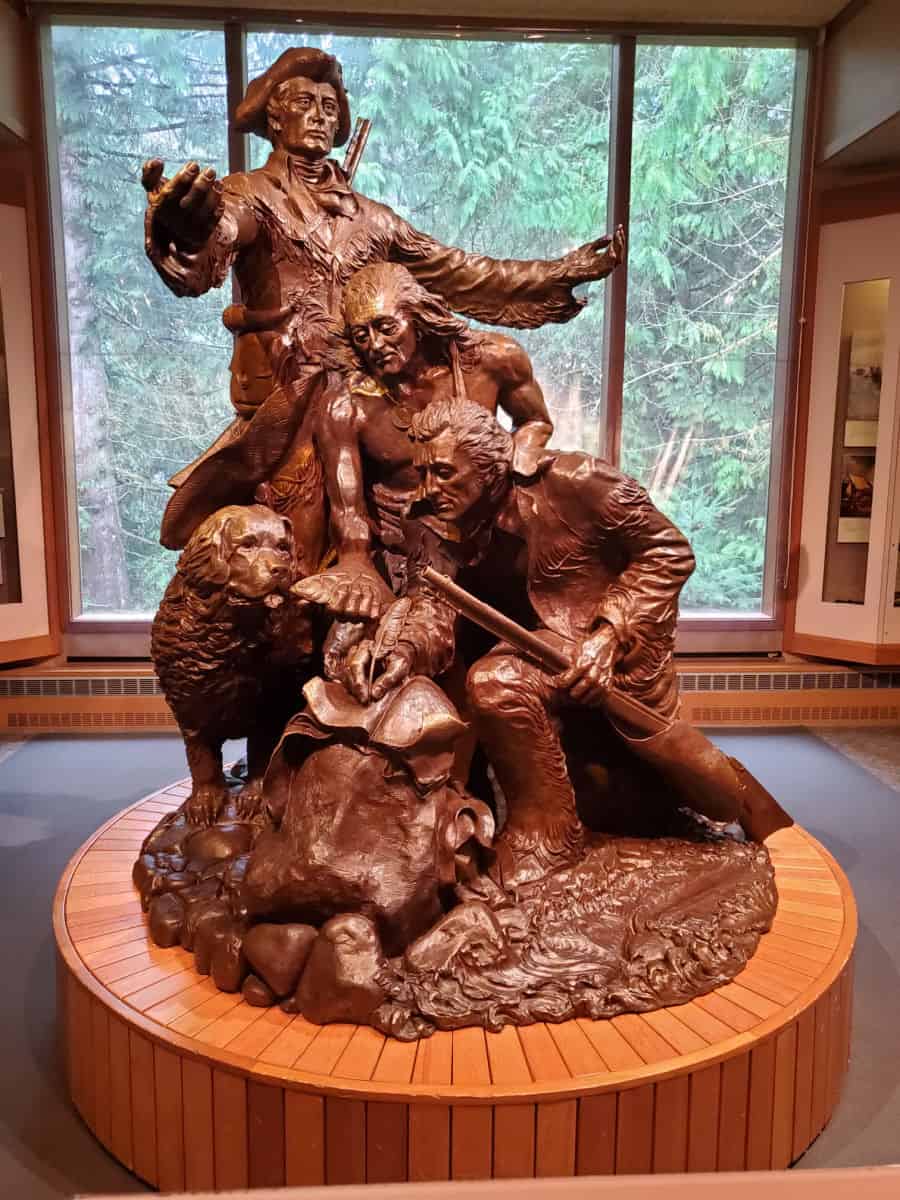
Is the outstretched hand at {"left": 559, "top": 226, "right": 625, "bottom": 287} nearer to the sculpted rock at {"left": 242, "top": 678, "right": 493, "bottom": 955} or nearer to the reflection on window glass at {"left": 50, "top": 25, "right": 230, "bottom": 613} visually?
the sculpted rock at {"left": 242, "top": 678, "right": 493, "bottom": 955}

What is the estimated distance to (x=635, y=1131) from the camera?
6.45ft

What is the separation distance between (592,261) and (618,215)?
9.08 feet

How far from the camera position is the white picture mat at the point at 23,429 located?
538 cm

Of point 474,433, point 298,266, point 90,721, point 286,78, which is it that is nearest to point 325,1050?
point 474,433

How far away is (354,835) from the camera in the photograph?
7.40ft

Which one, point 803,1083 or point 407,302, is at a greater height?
point 407,302

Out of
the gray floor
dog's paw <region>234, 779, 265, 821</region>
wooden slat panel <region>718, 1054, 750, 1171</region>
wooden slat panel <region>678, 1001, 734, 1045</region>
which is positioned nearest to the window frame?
the gray floor

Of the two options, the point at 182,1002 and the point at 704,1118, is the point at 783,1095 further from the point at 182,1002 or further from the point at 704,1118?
the point at 182,1002

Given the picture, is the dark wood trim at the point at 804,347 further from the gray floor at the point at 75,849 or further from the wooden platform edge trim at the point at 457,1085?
the wooden platform edge trim at the point at 457,1085

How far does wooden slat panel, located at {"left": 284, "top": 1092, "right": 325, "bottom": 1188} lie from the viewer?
191cm

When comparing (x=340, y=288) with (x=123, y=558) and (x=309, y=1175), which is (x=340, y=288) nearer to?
(x=309, y=1175)

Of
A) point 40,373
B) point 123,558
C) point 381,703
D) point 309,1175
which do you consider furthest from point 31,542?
point 309,1175

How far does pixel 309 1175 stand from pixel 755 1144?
3.20ft

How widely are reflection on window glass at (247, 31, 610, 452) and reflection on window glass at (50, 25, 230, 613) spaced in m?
0.52
